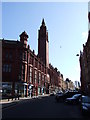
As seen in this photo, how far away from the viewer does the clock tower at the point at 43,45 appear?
9806 cm

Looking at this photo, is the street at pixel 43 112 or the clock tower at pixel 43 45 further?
the clock tower at pixel 43 45

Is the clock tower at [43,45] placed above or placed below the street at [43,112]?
above

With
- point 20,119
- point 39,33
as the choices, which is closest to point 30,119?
point 20,119

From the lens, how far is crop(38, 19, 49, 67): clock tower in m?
98.1

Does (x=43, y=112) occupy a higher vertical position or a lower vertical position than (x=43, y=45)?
lower

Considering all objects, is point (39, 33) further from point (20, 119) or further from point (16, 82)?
point (20, 119)

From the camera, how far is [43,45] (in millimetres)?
100312

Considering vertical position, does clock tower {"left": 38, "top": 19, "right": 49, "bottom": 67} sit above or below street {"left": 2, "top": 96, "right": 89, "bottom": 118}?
above

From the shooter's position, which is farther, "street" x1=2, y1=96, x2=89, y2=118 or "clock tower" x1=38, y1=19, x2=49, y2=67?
"clock tower" x1=38, y1=19, x2=49, y2=67

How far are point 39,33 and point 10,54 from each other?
5459cm

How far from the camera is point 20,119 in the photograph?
1265 centimetres

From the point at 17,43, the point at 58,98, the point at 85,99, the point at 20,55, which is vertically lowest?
the point at 58,98

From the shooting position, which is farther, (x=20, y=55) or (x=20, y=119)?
(x=20, y=55)

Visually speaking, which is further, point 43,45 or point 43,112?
point 43,45
